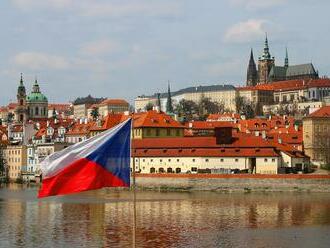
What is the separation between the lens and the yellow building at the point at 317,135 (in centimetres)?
9044

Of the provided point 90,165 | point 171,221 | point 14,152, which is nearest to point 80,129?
point 14,152

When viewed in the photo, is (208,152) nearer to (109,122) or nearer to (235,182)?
(235,182)

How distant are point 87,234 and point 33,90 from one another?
16338 cm

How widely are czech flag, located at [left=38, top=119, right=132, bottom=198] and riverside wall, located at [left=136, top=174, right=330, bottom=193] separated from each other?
185ft

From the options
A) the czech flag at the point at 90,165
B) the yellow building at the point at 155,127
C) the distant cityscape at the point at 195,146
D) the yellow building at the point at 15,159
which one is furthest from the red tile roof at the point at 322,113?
the czech flag at the point at 90,165

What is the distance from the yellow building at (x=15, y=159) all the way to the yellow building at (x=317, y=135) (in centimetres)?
3659

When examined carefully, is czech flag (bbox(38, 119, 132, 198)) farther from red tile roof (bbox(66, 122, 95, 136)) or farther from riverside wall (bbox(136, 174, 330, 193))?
red tile roof (bbox(66, 122, 95, 136))

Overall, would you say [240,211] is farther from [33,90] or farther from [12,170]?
[33,90]

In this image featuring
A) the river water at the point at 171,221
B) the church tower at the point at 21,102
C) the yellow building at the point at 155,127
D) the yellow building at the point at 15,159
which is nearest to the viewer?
the river water at the point at 171,221

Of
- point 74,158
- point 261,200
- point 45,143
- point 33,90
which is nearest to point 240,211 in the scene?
point 261,200

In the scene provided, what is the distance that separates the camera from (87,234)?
37938 millimetres

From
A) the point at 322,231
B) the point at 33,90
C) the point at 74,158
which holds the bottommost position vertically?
the point at 322,231

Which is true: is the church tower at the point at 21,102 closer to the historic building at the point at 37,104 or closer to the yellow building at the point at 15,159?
the historic building at the point at 37,104

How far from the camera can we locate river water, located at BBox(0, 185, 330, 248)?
35.4 m
